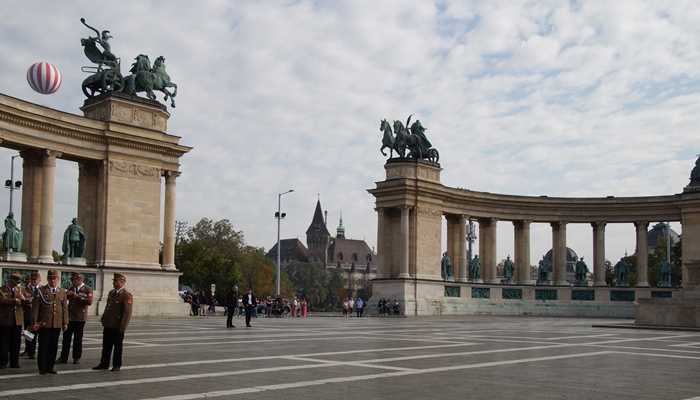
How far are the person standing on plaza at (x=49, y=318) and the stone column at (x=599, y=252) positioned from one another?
6022cm

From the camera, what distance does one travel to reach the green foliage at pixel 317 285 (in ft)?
529

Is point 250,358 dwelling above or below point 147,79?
below

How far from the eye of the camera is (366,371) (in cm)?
1559

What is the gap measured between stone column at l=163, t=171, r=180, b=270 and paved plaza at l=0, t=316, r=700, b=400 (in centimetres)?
2297

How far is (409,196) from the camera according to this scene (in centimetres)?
6109

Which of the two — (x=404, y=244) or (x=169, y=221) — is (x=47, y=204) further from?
(x=404, y=244)

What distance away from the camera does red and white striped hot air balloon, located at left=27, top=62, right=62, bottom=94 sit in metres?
37.2

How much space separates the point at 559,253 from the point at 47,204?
4493 cm

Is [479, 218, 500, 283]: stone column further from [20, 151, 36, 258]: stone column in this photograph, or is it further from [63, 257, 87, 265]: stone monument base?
[20, 151, 36, 258]: stone column

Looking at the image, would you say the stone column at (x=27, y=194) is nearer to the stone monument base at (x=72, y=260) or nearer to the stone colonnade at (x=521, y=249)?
the stone monument base at (x=72, y=260)

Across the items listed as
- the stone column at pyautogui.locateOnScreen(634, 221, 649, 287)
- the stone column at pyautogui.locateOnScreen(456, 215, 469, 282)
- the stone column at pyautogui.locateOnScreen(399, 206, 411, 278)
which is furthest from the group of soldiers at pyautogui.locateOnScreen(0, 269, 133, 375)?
the stone column at pyautogui.locateOnScreen(634, 221, 649, 287)

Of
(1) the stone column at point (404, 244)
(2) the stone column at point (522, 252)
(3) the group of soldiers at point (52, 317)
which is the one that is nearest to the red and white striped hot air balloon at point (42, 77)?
(3) the group of soldiers at point (52, 317)

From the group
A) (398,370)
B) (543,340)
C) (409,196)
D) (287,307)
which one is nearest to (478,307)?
(409,196)

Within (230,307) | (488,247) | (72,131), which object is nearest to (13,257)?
(72,131)
